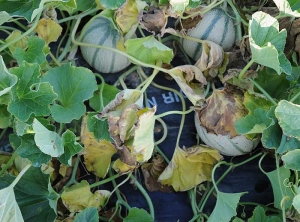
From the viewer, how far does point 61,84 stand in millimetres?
1314

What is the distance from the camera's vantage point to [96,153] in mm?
1424

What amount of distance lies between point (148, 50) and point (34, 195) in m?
0.48

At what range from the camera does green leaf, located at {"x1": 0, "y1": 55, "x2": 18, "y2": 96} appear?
1.12 m

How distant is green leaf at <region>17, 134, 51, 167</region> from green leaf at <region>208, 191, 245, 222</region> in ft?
1.43

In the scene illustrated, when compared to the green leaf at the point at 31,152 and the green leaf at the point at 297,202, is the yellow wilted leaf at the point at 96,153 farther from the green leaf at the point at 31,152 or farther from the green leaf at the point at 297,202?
the green leaf at the point at 297,202

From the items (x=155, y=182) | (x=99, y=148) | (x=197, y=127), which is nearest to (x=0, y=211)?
(x=99, y=148)

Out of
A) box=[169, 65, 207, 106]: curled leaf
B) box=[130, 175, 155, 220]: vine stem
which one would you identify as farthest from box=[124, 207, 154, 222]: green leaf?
box=[169, 65, 207, 106]: curled leaf

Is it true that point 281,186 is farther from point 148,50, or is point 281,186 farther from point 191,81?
point 148,50

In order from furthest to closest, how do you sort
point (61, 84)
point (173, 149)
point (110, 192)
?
point (173, 149)
point (110, 192)
point (61, 84)

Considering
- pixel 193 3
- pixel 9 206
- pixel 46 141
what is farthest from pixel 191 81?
pixel 9 206

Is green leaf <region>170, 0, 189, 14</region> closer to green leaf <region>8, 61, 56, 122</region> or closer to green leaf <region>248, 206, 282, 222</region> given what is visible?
green leaf <region>8, 61, 56, 122</region>

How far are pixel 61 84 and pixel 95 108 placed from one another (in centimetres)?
20

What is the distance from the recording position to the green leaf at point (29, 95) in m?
1.18

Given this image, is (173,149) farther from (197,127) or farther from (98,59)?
(98,59)
